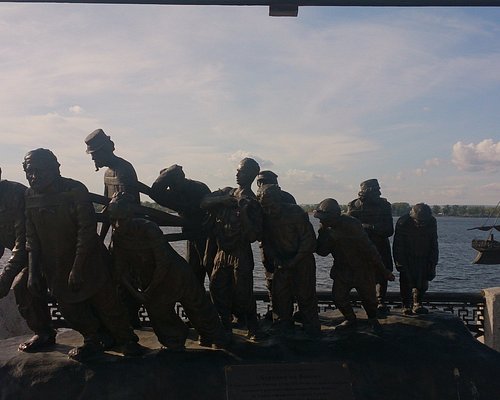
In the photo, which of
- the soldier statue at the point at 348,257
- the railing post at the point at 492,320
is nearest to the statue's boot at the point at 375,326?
the soldier statue at the point at 348,257

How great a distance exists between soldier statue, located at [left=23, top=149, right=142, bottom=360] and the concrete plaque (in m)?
1.15

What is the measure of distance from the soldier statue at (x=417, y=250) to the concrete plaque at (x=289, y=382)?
2.04 m

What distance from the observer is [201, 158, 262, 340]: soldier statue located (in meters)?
5.87

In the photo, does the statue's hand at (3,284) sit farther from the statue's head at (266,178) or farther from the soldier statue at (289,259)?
the statue's head at (266,178)

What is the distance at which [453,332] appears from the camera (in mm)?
6023

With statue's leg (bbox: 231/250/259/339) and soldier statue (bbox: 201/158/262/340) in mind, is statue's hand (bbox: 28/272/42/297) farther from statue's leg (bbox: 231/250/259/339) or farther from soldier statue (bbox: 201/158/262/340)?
statue's leg (bbox: 231/250/259/339)

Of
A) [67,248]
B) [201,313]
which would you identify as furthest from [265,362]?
[67,248]

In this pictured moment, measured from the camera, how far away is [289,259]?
5.96m

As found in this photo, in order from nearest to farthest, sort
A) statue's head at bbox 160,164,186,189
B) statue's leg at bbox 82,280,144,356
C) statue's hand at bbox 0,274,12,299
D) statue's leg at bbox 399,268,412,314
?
statue's leg at bbox 82,280,144,356, statue's hand at bbox 0,274,12,299, statue's head at bbox 160,164,186,189, statue's leg at bbox 399,268,412,314

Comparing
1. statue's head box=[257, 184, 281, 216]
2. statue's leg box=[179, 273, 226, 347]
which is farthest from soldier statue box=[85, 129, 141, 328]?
statue's head box=[257, 184, 281, 216]

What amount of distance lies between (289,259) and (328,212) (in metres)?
0.72

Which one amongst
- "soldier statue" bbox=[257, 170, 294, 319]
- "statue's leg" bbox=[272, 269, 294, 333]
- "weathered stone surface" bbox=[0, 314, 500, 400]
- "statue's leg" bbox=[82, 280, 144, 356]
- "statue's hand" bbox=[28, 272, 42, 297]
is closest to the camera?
"weathered stone surface" bbox=[0, 314, 500, 400]

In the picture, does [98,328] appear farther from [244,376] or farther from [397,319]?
[397,319]

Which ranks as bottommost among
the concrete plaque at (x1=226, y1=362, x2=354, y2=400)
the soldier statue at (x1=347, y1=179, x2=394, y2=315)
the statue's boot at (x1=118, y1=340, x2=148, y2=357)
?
→ the concrete plaque at (x1=226, y1=362, x2=354, y2=400)
